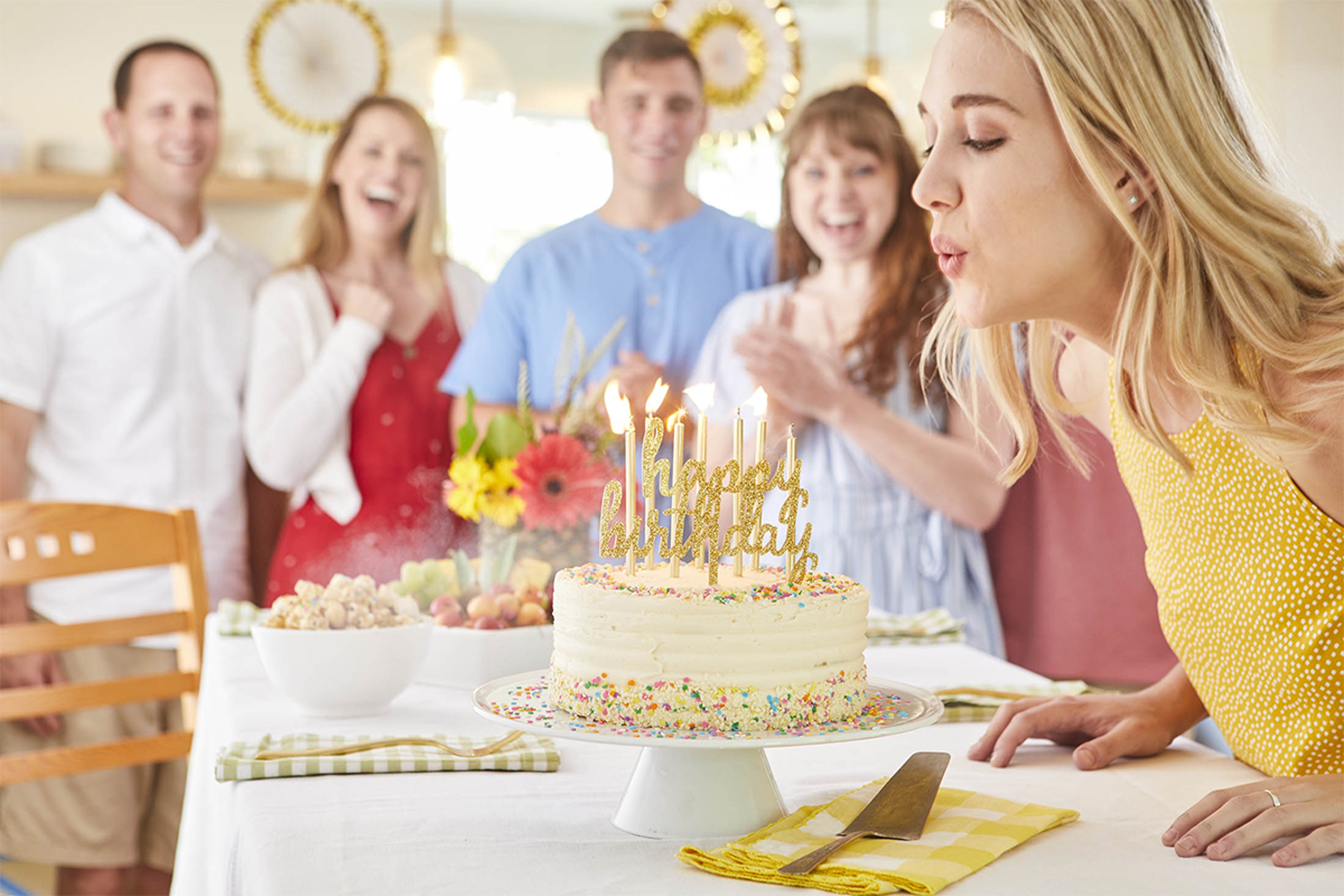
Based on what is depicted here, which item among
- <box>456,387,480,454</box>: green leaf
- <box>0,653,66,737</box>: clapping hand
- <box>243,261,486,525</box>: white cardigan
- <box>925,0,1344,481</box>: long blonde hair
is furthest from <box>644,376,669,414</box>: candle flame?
<box>0,653,66,737</box>: clapping hand

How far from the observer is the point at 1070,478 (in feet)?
7.91

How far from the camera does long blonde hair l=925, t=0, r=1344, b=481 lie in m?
0.94

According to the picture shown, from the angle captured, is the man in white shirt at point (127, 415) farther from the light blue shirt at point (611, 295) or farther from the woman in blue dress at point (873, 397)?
the woman in blue dress at point (873, 397)

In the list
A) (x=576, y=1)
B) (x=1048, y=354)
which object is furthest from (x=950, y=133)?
(x=576, y=1)

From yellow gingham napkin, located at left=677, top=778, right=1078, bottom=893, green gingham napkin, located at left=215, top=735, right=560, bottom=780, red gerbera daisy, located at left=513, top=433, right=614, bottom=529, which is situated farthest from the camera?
red gerbera daisy, located at left=513, top=433, right=614, bottom=529

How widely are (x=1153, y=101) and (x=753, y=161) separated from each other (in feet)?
19.0

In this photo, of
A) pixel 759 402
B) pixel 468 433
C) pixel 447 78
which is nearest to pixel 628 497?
pixel 759 402

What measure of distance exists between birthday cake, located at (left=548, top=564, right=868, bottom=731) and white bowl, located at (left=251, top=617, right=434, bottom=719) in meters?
0.36

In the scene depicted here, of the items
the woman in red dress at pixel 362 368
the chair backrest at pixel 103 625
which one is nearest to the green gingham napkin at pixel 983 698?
the chair backrest at pixel 103 625

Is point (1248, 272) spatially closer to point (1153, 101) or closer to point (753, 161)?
point (1153, 101)

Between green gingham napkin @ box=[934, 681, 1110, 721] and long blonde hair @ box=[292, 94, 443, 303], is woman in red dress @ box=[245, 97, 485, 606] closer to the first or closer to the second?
long blonde hair @ box=[292, 94, 443, 303]

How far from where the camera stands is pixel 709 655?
88 cm

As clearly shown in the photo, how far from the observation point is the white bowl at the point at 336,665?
48.6 inches

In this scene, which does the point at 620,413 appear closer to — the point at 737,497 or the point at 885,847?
the point at 737,497
